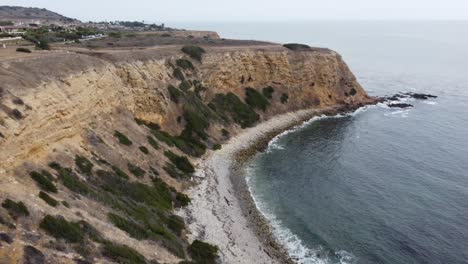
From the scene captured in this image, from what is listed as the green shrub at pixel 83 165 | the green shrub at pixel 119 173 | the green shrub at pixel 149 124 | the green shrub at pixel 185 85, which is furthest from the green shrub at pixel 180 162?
the green shrub at pixel 185 85

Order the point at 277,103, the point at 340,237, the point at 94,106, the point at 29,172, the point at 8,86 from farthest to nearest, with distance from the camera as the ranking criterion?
the point at 277,103 → the point at 94,106 → the point at 340,237 → the point at 8,86 → the point at 29,172

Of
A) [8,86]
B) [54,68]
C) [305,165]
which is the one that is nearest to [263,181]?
[305,165]

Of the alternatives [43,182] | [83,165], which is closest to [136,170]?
[83,165]

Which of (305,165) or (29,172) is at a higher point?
(29,172)

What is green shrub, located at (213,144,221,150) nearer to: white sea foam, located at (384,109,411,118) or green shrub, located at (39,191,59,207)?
green shrub, located at (39,191,59,207)

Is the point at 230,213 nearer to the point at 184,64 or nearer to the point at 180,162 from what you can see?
the point at 180,162

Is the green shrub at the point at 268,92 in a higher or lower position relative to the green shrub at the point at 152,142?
higher

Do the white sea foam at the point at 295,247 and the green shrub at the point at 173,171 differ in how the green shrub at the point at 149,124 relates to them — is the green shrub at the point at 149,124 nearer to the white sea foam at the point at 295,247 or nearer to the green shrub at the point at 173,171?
the green shrub at the point at 173,171

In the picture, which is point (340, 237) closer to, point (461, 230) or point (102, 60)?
point (461, 230)
